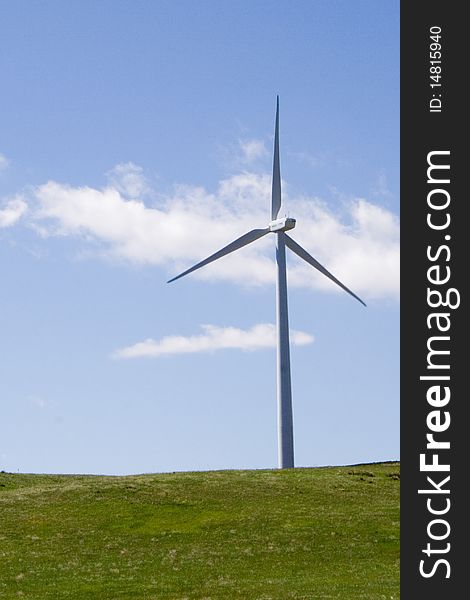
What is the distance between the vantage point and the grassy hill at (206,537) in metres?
40.7

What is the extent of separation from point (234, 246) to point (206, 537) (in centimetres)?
3114

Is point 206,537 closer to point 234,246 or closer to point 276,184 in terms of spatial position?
point 234,246

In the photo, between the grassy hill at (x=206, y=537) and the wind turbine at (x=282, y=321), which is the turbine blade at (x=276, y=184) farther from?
the grassy hill at (x=206, y=537)

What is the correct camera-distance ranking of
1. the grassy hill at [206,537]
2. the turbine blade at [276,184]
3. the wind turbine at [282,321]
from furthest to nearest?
the turbine blade at [276,184] < the wind turbine at [282,321] < the grassy hill at [206,537]

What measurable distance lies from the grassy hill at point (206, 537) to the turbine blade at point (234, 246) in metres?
15.8

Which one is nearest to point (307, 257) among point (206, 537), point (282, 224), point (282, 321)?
point (282, 224)

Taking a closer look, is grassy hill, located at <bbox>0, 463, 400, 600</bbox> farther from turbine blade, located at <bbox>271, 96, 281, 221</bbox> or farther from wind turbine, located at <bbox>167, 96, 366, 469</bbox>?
turbine blade, located at <bbox>271, 96, 281, 221</bbox>

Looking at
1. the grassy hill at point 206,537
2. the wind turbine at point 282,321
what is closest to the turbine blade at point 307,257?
the wind turbine at point 282,321

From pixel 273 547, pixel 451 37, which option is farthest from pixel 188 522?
pixel 451 37

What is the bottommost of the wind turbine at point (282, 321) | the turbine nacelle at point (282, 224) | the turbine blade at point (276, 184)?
the wind turbine at point (282, 321)

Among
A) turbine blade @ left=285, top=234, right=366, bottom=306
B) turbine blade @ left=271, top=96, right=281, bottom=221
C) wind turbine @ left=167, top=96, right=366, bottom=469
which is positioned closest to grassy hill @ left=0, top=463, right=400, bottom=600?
wind turbine @ left=167, top=96, right=366, bottom=469

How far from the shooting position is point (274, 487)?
212 feet

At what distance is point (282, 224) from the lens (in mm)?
76688

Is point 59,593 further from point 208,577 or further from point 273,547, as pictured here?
point 273,547
